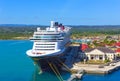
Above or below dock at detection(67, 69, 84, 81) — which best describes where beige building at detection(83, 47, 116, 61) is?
above

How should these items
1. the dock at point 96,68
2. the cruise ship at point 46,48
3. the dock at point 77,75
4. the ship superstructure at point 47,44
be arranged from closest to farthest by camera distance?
1. the dock at point 77,75
2. the cruise ship at point 46,48
3. the ship superstructure at point 47,44
4. the dock at point 96,68

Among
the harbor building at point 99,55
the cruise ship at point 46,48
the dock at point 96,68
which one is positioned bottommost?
the dock at point 96,68

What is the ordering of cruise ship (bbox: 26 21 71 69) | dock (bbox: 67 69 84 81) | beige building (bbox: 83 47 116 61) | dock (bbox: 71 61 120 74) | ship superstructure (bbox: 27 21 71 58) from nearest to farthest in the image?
dock (bbox: 67 69 84 81), cruise ship (bbox: 26 21 71 69), ship superstructure (bbox: 27 21 71 58), dock (bbox: 71 61 120 74), beige building (bbox: 83 47 116 61)

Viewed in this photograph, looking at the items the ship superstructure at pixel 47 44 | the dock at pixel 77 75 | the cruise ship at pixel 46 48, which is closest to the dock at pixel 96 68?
the dock at pixel 77 75

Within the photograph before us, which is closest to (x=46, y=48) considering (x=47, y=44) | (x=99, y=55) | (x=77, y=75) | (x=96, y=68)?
(x=47, y=44)

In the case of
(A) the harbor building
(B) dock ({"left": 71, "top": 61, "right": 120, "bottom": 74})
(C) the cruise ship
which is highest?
(C) the cruise ship

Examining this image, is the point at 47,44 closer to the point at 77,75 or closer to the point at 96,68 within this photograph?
the point at 77,75

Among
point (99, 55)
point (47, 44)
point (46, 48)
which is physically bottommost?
point (99, 55)

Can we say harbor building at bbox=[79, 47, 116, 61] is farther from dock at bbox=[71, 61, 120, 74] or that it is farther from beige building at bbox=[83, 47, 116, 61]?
dock at bbox=[71, 61, 120, 74]

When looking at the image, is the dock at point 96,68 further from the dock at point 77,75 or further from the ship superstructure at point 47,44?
the ship superstructure at point 47,44

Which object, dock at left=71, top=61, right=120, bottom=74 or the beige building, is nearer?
dock at left=71, top=61, right=120, bottom=74

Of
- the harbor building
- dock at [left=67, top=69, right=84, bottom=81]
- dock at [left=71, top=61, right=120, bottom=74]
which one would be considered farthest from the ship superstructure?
the harbor building

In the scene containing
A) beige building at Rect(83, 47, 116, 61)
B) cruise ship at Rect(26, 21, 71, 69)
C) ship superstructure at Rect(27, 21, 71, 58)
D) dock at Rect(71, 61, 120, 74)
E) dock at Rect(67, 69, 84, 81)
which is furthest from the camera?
beige building at Rect(83, 47, 116, 61)
